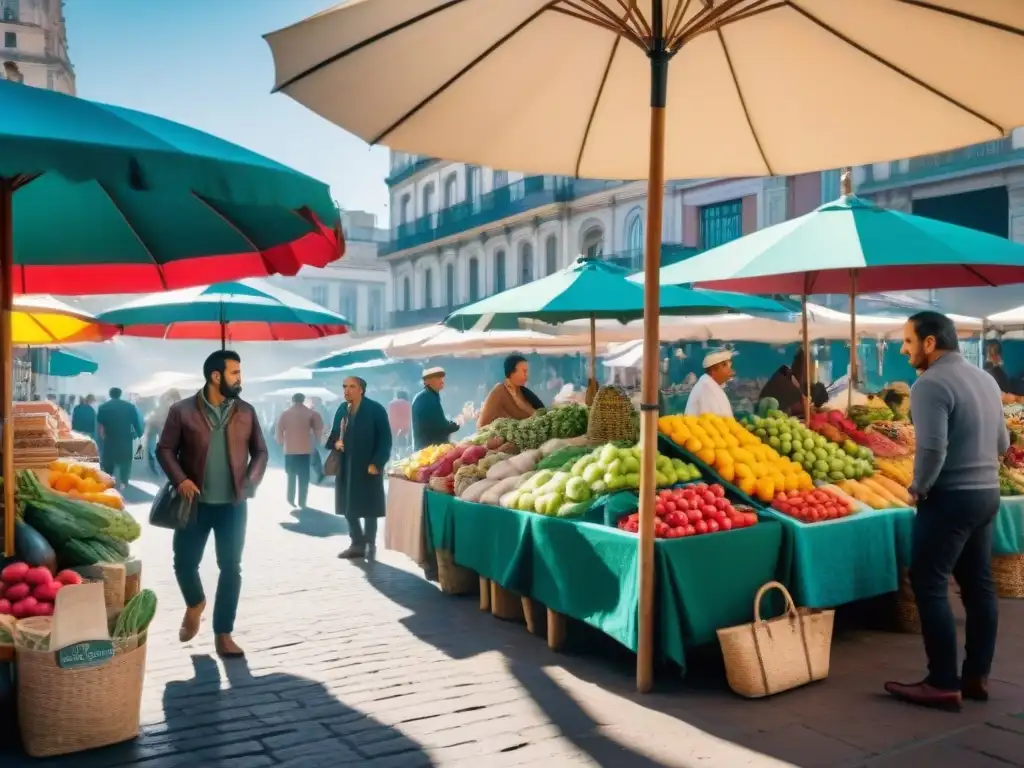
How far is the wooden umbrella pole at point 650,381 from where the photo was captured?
4.66 metres

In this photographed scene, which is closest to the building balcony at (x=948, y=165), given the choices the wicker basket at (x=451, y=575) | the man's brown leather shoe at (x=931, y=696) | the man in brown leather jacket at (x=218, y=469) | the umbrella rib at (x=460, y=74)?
the wicker basket at (x=451, y=575)

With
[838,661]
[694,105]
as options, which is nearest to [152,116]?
[694,105]

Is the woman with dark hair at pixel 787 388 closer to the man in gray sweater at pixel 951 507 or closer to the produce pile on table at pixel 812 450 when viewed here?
the produce pile on table at pixel 812 450

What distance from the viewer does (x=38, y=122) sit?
2.95 m

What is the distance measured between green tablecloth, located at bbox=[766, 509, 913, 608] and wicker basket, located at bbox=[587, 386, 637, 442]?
4.43ft

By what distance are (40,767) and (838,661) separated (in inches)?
165

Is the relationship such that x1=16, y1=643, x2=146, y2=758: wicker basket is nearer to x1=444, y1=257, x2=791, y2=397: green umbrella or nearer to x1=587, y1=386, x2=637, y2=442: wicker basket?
x1=587, y1=386, x2=637, y2=442: wicker basket

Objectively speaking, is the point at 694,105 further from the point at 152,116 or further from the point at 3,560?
the point at 3,560

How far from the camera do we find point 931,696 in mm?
4418

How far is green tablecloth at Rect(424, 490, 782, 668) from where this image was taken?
4703mm

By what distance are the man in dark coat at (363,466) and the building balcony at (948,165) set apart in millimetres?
13234

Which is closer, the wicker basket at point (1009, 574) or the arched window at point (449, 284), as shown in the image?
the wicker basket at point (1009, 574)

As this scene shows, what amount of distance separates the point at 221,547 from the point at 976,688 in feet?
13.9

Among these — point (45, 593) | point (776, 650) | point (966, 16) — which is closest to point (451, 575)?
point (776, 650)
